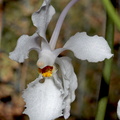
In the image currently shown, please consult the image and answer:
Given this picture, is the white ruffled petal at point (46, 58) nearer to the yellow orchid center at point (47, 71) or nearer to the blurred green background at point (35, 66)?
the yellow orchid center at point (47, 71)

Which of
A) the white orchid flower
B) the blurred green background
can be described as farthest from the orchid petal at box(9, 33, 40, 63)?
the blurred green background

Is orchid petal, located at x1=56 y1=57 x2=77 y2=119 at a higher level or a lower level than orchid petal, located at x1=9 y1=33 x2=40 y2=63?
lower

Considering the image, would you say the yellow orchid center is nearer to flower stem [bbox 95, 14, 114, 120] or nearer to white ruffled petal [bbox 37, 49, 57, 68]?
white ruffled petal [bbox 37, 49, 57, 68]

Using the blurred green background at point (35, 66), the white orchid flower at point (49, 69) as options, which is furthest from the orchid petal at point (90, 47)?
the blurred green background at point (35, 66)

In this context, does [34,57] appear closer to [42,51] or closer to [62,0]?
[62,0]

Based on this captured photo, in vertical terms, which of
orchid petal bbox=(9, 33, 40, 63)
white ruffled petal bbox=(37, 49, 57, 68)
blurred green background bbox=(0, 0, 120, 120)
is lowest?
blurred green background bbox=(0, 0, 120, 120)

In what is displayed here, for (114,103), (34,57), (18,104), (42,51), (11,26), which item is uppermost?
(42,51)

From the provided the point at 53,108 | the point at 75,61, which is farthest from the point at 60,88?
the point at 75,61

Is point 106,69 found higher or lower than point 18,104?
higher
